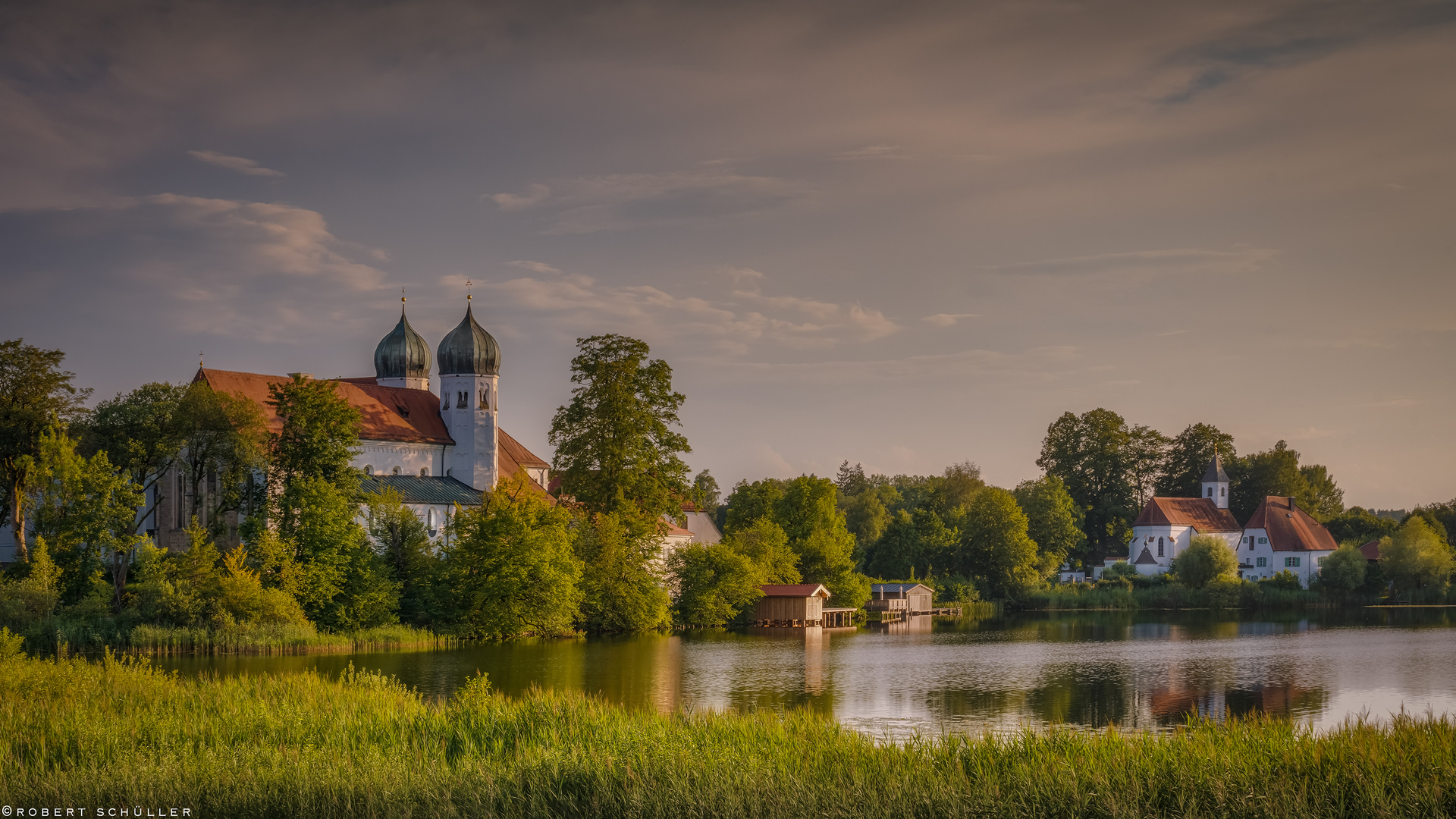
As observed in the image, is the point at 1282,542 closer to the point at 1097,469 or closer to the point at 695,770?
the point at 1097,469

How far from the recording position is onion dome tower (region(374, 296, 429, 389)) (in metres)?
71.5

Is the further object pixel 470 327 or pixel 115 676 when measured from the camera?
pixel 470 327

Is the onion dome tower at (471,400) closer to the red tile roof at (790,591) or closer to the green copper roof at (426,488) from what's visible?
the green copper roof at (426,488)

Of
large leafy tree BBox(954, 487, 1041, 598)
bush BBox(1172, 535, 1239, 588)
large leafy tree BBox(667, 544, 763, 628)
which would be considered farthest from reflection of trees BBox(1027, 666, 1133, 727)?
bush BBox(1172, 535, 1239, 588)

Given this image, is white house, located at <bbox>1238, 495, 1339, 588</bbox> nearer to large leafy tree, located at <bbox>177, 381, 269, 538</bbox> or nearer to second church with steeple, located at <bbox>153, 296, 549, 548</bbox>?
second church with steeple, located at <bbox>153, 296, 549, 548</bbox>

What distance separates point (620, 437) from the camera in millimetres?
54125

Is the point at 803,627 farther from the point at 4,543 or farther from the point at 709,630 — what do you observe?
the point at 4,543

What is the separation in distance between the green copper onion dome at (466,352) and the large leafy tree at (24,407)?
22.5 metres

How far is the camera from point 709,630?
2228 inches

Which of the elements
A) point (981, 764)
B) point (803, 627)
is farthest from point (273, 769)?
point (803, 627)

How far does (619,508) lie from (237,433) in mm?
15802

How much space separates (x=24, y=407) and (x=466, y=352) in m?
24.5

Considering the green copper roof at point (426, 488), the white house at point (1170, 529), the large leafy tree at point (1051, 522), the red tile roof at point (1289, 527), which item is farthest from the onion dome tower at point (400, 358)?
the red tile roof at point (1289, 527)

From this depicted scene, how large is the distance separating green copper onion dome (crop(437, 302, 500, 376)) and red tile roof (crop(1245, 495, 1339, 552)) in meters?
60.7
